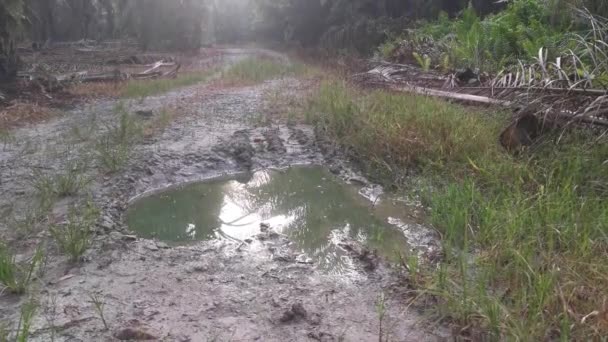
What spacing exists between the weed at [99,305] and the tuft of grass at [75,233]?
57 centimetres

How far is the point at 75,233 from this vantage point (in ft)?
12.4

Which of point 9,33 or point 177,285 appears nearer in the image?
point 177,285

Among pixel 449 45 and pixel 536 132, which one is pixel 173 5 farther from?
pixel 536 132

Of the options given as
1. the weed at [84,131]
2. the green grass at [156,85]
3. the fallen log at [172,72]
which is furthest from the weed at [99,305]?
the fallen log at [172,72]

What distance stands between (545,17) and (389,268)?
939cm

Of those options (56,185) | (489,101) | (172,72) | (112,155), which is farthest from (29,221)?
(172,72)

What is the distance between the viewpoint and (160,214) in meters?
4.86

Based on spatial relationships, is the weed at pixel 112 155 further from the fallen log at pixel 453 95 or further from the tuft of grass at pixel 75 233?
the fallen log at pixel 453 95

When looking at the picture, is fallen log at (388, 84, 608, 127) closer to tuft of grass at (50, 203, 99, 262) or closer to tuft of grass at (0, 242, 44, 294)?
tuft of grass at (50, 203, 99, 262)

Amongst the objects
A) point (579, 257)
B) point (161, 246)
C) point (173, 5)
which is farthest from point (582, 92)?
point (173, 5)

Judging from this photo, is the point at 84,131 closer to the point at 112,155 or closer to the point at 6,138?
the point at 6,138

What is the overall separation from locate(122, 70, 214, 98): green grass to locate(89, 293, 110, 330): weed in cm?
829

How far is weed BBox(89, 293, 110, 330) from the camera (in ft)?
9.40

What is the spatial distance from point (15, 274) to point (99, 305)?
2.86ft
